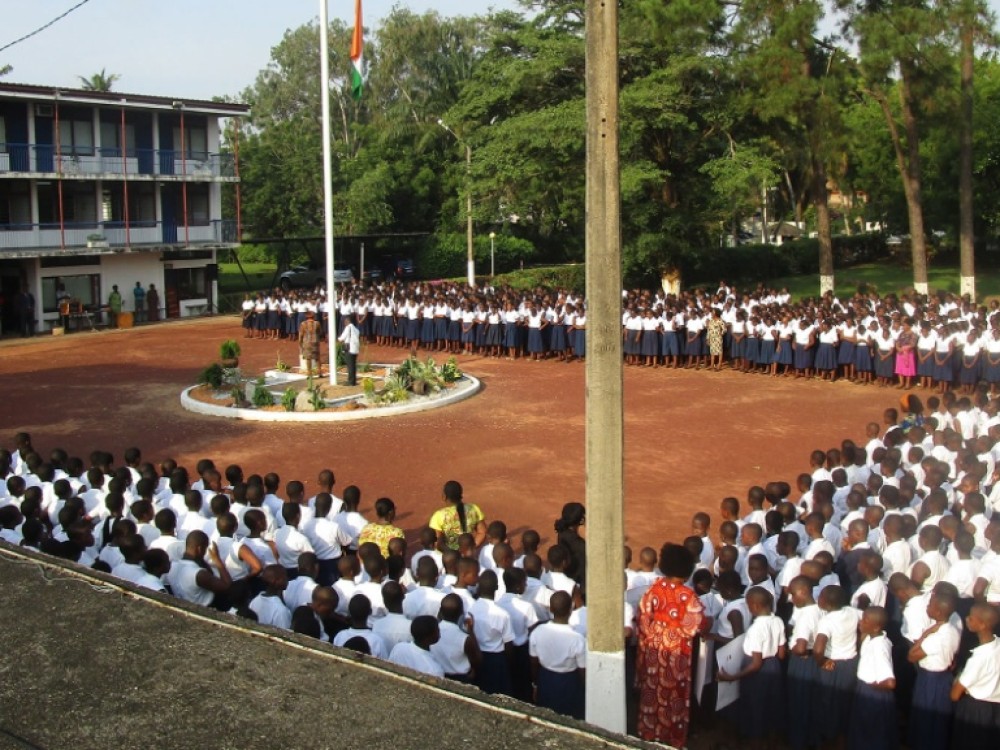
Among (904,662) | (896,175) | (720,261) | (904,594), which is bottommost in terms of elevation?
(904,662)

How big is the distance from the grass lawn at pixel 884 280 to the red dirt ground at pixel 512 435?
1724cm

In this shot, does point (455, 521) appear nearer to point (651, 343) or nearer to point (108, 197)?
point (651, 343)

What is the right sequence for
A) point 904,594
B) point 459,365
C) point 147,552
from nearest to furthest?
point 904,594 → point 147,552 → point 459,365

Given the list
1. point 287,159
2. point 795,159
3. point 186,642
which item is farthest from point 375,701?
point 287,159

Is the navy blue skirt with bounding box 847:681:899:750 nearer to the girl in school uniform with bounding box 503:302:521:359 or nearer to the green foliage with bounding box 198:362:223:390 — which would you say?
the green foliage with bounding box 198:362:223:390

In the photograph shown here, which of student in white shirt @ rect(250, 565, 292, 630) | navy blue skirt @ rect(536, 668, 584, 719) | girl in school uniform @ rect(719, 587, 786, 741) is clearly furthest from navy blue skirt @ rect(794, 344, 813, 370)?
student in white shirt @ rect(250, 565, 292, 630)

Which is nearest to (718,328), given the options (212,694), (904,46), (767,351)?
(767,351)

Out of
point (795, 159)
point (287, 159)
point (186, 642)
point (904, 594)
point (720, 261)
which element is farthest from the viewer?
point (287, 159)

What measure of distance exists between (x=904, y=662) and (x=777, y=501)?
2613 millimetres

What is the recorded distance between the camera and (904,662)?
672 cm

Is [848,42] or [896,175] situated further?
[896,175]

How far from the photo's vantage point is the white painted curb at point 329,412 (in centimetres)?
1722

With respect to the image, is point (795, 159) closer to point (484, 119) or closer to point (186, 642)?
point (484, 119)

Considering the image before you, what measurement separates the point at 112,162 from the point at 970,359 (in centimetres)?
2492
